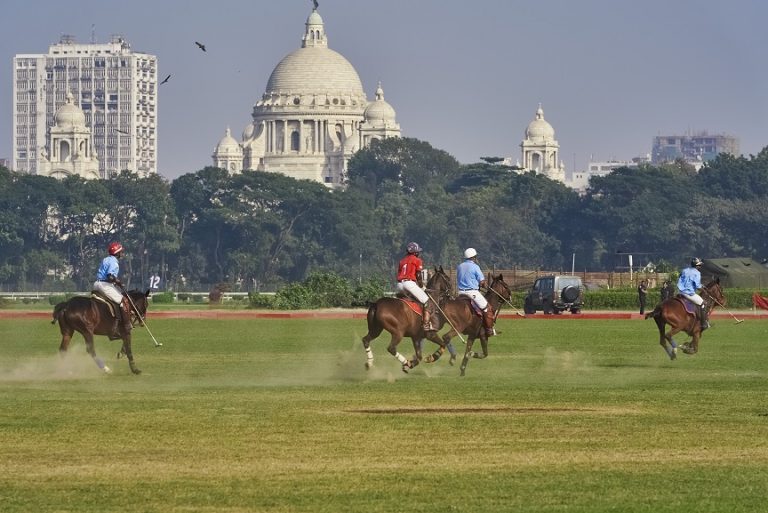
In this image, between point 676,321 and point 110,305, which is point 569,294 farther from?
point 110,305

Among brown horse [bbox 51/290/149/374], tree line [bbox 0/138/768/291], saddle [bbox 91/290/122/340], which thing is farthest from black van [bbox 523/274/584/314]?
tree line [bbox 0/138/768/291]

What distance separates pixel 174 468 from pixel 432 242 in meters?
165

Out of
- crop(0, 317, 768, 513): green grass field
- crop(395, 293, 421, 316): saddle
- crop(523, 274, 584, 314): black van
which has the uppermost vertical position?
crop(523, 274, 584, 314): black van

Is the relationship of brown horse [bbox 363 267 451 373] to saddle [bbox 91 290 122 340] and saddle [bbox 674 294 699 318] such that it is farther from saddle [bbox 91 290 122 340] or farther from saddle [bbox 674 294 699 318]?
saddle [bbox 674 294 699 318]

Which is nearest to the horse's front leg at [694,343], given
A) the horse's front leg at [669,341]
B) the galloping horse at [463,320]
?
the horse's front leg at [669,341]

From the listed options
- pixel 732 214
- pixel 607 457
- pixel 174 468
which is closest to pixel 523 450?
pixel 607 457

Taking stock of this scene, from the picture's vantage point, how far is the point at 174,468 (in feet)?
73.4

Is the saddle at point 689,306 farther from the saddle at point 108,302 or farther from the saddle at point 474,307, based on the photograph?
the saddle at point 108,302

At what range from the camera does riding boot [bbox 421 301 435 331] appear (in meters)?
34.8

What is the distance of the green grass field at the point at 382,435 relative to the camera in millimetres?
20672

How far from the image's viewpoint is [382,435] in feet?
83.3

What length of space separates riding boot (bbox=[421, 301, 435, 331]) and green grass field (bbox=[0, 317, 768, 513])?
0.80 meters

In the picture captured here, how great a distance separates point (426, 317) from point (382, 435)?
9469 mm

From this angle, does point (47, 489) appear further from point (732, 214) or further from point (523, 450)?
point (732, 214)
